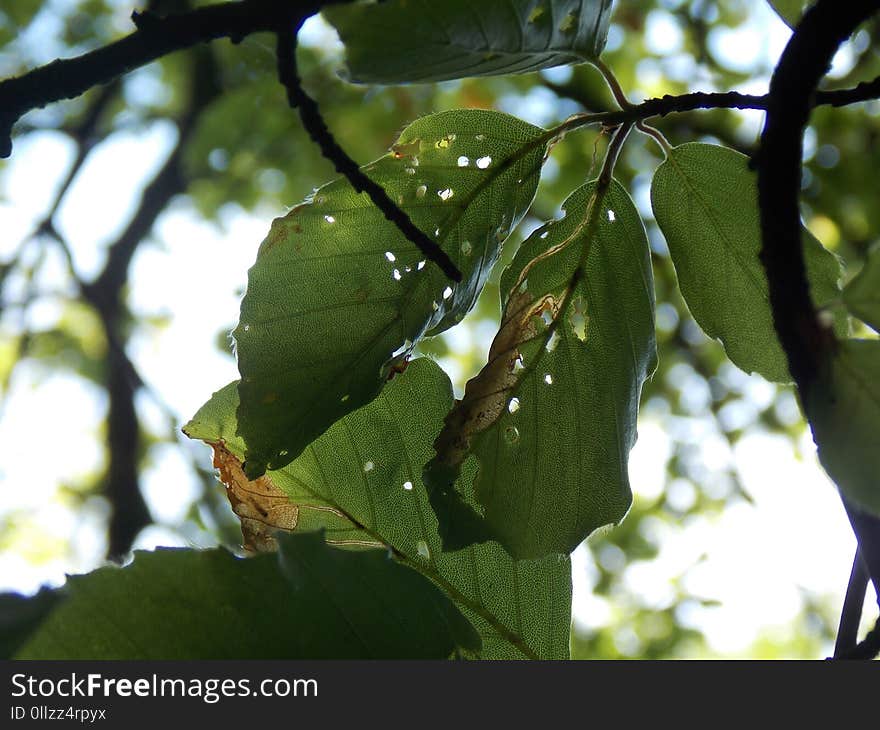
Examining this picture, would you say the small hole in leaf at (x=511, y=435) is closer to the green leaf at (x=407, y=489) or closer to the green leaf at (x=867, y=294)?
the green leaf at (x=407, y=489)

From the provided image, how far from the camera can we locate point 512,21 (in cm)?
61

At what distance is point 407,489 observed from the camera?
834 mm

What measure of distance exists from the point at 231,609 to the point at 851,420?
42 cm

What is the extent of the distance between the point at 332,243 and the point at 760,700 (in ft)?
1.62

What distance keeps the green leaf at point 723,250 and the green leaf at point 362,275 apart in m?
0.13

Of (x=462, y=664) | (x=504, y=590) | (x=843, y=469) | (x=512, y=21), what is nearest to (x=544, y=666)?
(x=462, y=664)

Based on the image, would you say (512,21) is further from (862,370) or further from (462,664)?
(462,664)

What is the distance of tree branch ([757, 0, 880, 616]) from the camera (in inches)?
17.9

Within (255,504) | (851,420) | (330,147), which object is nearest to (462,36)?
(330,147)

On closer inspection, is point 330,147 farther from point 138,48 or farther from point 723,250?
point 723,250

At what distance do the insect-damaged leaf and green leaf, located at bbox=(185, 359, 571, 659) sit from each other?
57 millimetres

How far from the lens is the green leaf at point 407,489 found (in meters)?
0.83

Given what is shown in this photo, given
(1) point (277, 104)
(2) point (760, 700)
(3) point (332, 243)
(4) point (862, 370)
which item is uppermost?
(1) point (277, 104)

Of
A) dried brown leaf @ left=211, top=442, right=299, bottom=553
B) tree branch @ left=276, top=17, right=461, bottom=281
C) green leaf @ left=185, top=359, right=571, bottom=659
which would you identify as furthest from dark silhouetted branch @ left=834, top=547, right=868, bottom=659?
dried brown leaf @ left=211, top=442, right=299, bottom=553
